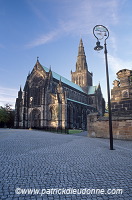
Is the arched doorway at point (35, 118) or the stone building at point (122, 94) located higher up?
the stone building at point (122, 94)

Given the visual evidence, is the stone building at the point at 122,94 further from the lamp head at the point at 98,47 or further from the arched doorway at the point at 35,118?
the arched doorway at the point at 35,118

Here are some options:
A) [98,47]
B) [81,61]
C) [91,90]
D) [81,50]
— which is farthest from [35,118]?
[81,50]

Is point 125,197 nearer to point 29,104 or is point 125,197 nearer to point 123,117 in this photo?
point 123,117

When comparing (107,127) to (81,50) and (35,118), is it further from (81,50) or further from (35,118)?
(81,50)

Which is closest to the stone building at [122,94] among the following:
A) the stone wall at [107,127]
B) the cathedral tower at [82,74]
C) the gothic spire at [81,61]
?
the stone wall at [107,127]

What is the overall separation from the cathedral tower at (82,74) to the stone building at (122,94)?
5240 centimetres

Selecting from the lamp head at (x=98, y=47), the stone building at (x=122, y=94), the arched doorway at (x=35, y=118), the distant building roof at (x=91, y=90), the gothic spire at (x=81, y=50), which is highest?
the gothic spire at (x=81, y=50)

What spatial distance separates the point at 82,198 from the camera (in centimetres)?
210

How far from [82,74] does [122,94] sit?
56.2m

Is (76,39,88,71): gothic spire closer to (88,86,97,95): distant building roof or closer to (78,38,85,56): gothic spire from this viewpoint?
(78,38,85,56): gothic spire

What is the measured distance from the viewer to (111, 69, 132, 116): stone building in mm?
9586

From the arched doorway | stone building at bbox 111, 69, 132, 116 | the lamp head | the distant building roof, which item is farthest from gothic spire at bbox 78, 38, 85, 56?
the lamp head

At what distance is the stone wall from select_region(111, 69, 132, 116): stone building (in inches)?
30.4

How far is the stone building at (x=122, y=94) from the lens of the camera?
9586 mm
